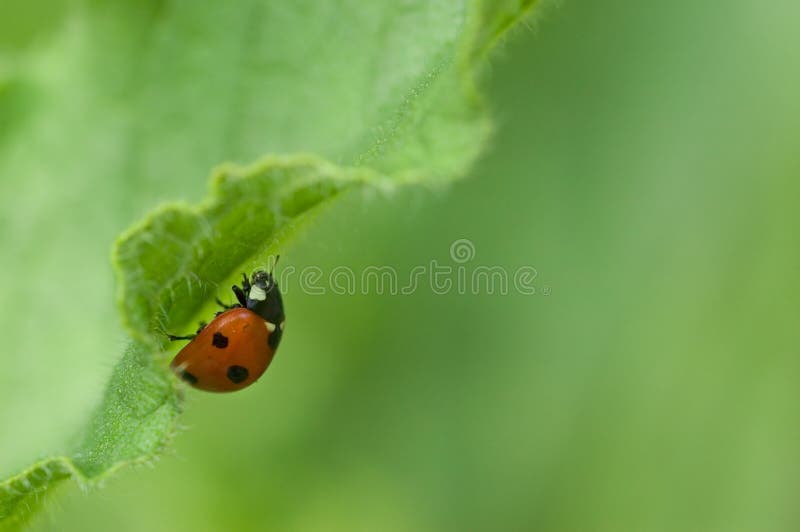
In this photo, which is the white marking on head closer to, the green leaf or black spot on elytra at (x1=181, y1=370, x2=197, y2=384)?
black spot on elytra at (x1=181, y1=370, x2=197, y2=384)

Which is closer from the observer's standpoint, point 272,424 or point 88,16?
point 88,16


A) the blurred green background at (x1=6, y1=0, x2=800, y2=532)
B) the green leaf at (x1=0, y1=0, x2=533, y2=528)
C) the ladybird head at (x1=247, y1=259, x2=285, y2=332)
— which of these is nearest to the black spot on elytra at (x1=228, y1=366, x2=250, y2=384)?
the ladybird head at (x1=247, y1=259, x2=285, y2=332)

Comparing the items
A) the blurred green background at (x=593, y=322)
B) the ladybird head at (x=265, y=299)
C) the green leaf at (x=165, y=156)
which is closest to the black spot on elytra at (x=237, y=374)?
the ladybird head at (x=265, y=299)

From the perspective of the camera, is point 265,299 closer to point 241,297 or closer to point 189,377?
point 241,297

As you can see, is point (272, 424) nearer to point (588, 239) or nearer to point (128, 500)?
point (128, 500)

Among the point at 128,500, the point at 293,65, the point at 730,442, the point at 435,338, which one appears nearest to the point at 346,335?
the point at 435,338

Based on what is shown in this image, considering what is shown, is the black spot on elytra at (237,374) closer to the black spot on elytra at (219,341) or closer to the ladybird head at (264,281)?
the black spot on elytra at (219,341)
